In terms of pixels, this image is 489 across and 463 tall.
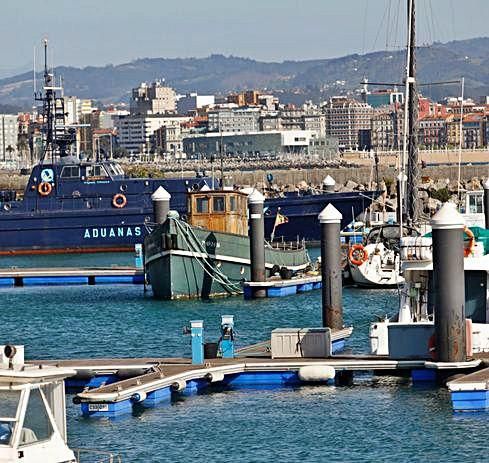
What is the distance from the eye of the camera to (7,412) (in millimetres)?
14750

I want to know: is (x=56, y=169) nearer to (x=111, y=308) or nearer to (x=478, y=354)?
(x=111, y=308)

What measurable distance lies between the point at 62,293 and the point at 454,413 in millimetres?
22894

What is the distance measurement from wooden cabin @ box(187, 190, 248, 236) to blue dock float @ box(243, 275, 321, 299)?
2.09 metres

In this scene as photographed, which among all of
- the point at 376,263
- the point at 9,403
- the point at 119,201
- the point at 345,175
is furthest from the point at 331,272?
the point at 345,175

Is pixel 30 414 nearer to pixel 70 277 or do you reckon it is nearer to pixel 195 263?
pixel 195 263

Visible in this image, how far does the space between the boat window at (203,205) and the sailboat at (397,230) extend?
378 cm

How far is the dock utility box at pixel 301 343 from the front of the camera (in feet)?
83.6

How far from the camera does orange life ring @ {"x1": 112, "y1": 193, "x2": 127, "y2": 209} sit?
2464 inches

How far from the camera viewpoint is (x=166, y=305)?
38.8m

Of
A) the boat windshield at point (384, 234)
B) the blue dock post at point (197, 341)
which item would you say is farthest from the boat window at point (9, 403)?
the boat windshield at point (384, 234)

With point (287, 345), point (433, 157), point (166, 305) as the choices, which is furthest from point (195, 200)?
point (433, 157)

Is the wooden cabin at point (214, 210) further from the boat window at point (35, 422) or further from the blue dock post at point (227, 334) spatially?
the boat window at point (35, 422)

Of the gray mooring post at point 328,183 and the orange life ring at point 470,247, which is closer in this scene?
the orange life ring at point 470,247

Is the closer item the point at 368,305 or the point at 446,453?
the point at 446,453
